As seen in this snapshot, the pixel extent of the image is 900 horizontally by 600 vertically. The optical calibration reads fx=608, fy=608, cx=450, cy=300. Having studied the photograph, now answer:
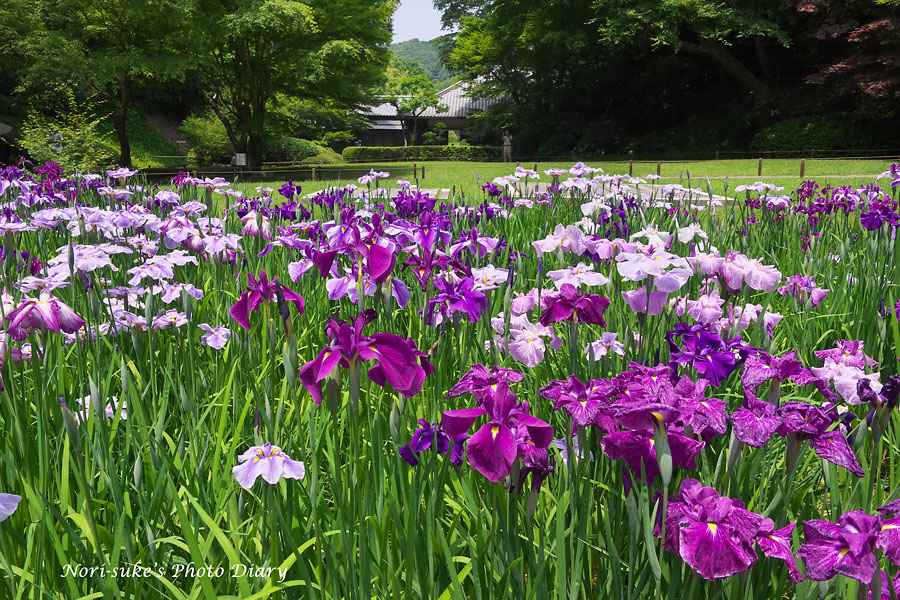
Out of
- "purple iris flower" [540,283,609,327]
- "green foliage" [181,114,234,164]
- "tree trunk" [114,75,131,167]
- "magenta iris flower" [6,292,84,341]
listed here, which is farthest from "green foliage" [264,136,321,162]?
"purple iris flower" [540,283,609,327]

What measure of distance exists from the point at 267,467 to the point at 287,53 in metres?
22.3

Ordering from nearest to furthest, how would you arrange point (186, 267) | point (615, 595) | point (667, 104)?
1. point (615, 595)
2. point (186, 267)
3. point (667, 104)

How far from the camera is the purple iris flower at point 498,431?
99cm

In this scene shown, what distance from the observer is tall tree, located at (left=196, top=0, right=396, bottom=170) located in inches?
740

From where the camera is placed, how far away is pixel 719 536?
897 mm

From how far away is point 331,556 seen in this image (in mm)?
1127

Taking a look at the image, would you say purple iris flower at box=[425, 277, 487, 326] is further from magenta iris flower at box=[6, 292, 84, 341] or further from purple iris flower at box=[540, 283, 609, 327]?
magenta iris flower at box=[6, 292, 84, 341]

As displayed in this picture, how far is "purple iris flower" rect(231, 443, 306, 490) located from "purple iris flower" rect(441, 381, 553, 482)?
1.10 feet

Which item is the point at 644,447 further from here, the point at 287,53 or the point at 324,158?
the point at 324,158

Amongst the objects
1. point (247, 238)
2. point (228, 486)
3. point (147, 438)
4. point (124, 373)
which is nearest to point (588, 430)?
point (228, 486)

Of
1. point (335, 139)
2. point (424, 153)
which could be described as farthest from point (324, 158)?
point (335, 139)

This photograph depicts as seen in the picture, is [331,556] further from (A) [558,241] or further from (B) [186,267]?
(B) [186,267]

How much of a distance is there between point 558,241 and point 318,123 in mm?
51324

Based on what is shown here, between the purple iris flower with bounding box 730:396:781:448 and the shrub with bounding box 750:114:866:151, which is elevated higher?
the shrub with bounding box 750:114:866:151
